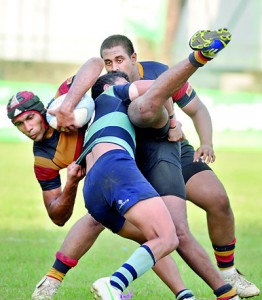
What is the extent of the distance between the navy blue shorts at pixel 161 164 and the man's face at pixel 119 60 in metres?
0.79

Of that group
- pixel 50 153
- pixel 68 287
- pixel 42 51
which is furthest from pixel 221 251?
pixel 42 51

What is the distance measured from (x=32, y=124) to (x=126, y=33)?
25453mm

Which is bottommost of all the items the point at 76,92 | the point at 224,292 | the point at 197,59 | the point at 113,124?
the point at 224,292

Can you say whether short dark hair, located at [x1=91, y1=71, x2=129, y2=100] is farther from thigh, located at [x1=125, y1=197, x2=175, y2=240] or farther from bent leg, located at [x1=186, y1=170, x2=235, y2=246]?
thigh, located at [x1=125, y1=197, x2=175, y2=240]

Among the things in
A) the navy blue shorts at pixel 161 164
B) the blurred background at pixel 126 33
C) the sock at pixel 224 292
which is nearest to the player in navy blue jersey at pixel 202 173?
the navy blue shorts at pixel 161 164

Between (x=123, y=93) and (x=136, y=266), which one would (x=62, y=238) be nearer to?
(x=123, y=93)

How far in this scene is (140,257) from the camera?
548cm

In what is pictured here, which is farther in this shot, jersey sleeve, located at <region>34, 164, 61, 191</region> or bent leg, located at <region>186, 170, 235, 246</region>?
bent leg, located at <region>186, 170, 235, 246</region>

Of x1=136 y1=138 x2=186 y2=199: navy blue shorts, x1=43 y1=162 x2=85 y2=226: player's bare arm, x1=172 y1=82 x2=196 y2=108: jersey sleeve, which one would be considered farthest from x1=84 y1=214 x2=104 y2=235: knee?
x1=172 y1=82 x2=196 y2=108: jersey sleeve

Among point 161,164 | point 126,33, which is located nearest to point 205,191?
point 161,164

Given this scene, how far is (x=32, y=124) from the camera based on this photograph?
639 cm

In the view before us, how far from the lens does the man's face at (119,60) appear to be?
7.04m

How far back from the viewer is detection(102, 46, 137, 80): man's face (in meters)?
7.04

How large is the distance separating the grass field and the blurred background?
44.7 ft
